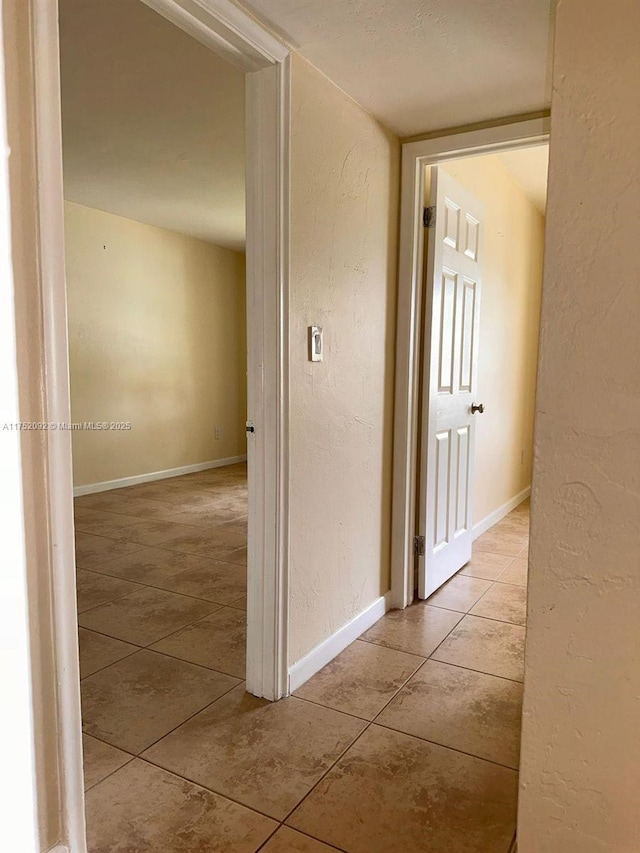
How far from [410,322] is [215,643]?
1583 millimetres

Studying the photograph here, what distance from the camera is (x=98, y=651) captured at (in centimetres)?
225

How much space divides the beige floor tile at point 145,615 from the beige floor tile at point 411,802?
1089 millimetres

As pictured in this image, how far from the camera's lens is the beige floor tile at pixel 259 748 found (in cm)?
151

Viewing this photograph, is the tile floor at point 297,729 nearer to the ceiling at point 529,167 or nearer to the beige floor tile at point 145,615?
the beige floor tile at point 145,615

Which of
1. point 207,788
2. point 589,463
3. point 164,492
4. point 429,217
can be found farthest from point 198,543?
point 589,463

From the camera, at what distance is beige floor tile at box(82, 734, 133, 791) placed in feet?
5.11

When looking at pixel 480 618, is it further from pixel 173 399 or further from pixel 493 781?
pixel 173 399

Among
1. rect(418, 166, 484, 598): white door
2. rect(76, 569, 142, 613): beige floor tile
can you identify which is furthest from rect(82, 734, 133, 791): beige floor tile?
rect(418, 166, 484, 598): white door

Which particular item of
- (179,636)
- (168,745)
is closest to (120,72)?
(179,636)

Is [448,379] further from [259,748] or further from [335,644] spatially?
[259,748]

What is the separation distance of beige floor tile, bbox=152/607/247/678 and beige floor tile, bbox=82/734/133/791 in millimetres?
508

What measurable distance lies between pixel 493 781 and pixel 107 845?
3.22ft

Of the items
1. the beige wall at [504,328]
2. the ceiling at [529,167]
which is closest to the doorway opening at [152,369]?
the beige wall at [504,328]

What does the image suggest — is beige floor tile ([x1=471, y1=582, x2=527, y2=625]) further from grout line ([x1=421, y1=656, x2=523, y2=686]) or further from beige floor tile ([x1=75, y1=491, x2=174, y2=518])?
beige floor tile ([x1=75, y1=491, x2=174, y2=518])
